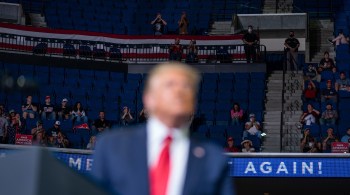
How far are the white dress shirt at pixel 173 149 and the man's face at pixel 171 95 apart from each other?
58mm

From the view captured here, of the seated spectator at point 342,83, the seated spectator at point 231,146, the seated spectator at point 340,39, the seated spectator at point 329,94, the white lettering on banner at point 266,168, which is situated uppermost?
the seated spectator at point 340,39

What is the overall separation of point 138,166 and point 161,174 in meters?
0.07

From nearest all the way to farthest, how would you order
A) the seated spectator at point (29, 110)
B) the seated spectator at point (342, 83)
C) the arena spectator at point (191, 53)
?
the seated spectator at point (29, 110)
the seated spectator at point (342, 83)
the arena spectator at point (191, 53)

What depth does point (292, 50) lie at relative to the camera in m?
20.9

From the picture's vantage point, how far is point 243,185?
15.5 meters

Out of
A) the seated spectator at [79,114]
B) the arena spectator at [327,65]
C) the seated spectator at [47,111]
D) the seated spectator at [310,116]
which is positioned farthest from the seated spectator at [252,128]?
the seated spectator at [47,111]

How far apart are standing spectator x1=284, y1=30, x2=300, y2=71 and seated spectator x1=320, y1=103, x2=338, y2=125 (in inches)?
165

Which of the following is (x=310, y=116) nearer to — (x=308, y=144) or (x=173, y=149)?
(x=308, y=144)

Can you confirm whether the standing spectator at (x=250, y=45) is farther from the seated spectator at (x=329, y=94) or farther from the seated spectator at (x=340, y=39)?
the seated spectator at (x=329, y=94)

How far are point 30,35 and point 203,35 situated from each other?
4.99 metres

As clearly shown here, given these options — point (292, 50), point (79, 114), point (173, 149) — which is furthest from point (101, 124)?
point (173, 149)

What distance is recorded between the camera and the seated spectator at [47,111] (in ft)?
57.9

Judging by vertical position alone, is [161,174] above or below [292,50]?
below

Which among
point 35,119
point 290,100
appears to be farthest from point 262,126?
point 35,119
